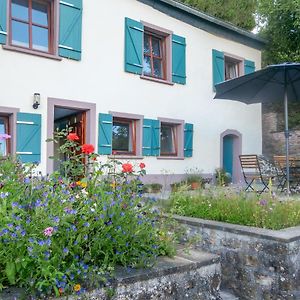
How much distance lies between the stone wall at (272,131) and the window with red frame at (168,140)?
4389 mm

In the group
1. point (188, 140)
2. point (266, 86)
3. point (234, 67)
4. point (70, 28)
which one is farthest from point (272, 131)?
point (70, 28)

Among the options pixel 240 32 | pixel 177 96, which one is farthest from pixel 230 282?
pixel 240 32

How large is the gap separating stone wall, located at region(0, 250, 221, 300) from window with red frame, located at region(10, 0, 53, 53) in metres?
7.19

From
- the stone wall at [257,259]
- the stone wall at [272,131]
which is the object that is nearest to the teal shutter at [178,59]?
the stone wall at [272,131]

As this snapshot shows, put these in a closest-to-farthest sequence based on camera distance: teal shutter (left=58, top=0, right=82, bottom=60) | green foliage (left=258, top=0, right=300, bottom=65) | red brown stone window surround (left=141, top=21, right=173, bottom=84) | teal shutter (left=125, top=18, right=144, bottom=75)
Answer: teal shutter (left=58, top=0, right=82, bottom=60)
teal shutter (left=125, top=18, right=144, bottom=75)
red brown stone window surround (left=141, top=21, right=173, bottom=84)
green foliage (left=258, top=0, right=300, bottom=65)

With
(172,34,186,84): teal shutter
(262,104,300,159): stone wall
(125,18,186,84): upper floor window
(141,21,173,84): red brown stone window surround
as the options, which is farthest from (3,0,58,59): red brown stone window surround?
(262,104,300,159): stone wall

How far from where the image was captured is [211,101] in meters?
12.7

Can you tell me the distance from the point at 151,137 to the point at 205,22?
460cm

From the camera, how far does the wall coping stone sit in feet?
11.7

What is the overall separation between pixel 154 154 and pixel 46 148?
10.4 feet

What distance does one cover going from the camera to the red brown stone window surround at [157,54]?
36.9 ft

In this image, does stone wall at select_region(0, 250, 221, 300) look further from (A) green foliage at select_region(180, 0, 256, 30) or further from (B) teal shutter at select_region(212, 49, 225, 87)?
(A) green foliage at select_region(180, 0, 256, 30)

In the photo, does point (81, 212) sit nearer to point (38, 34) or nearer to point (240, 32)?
point (38, 34)

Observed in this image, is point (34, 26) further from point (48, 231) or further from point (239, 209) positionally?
point (48, 231)
